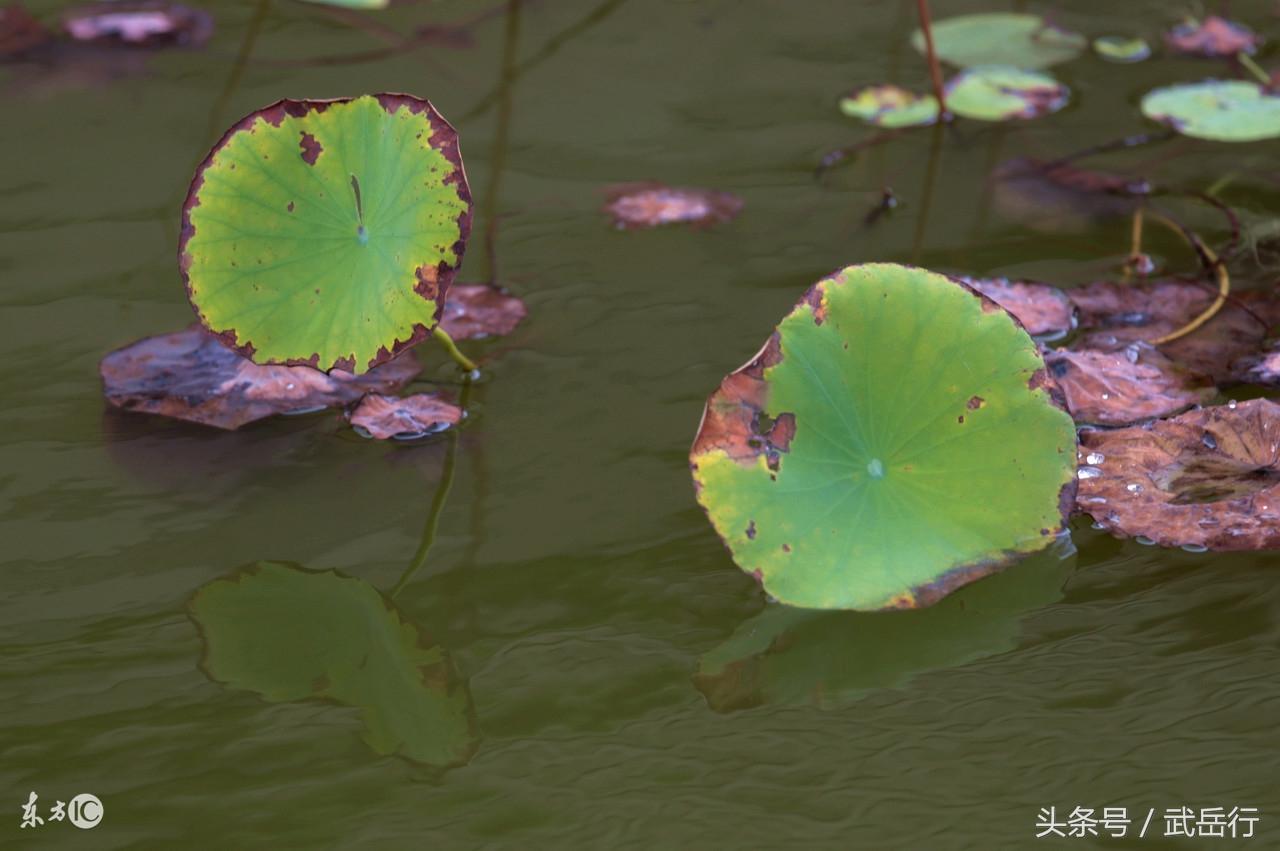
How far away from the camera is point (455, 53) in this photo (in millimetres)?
2258

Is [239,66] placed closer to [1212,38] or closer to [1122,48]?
[1122,48]

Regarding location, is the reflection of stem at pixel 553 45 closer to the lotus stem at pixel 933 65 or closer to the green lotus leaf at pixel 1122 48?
the lotus stem at pixel 933 65

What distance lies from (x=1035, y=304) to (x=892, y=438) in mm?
523

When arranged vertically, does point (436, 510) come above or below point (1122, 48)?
below

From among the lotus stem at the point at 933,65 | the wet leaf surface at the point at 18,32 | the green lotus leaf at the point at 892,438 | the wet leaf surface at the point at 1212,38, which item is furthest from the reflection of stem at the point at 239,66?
the wet leaf surface at the point at 1212,38

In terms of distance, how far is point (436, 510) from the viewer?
1.26m

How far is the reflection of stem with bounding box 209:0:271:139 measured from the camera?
200 centimetres

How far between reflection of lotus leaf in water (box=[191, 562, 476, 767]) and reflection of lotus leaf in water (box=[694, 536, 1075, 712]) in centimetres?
22

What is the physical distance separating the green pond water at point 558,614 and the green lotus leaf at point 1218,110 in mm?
76

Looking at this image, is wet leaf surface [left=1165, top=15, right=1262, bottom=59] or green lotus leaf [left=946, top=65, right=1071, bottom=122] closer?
green lotus leaf [left=946, top=65, right=1071, bottom=122]

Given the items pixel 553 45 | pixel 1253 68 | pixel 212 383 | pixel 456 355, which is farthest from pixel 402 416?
pixel 1253 68

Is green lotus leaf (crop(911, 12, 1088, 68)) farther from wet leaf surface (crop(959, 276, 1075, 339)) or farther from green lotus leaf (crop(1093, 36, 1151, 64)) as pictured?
wet leaf surface (crop(959, 276, 1075, 339))

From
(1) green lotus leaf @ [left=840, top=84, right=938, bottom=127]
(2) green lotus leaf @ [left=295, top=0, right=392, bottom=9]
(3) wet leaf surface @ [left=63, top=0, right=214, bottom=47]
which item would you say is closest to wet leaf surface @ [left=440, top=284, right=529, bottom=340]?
(1) green lotus leaf @ [left=840, top=84, right=938, bottom=127]

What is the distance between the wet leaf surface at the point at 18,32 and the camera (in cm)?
220
